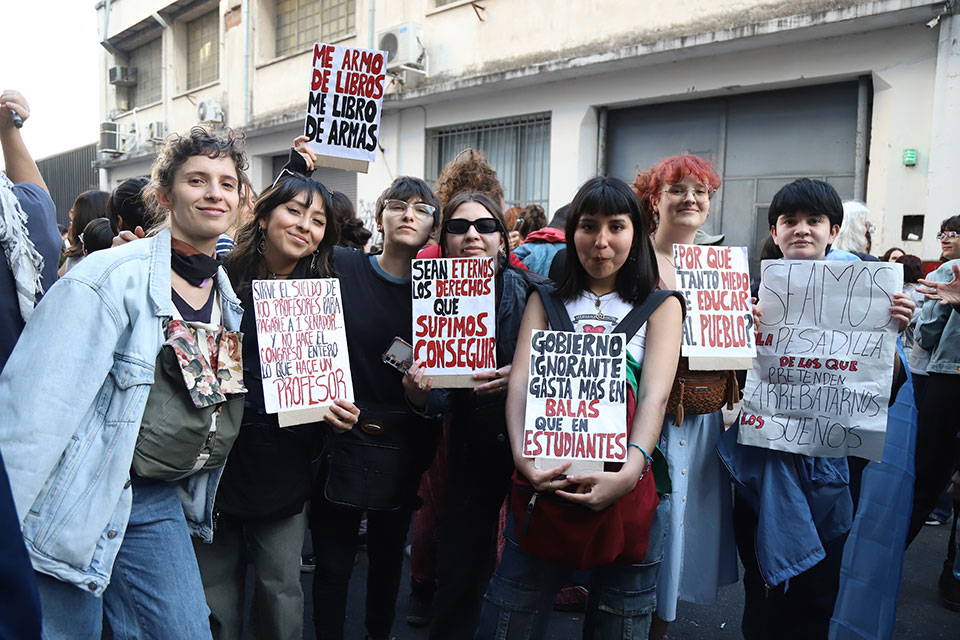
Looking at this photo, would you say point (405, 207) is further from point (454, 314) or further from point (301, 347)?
point (301, 347)

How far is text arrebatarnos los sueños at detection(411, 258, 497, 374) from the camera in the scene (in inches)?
102

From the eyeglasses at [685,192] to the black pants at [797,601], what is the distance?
137 centimetres

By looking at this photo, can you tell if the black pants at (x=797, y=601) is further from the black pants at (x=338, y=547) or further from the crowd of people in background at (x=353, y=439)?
the black pants at (x=338, y=547)

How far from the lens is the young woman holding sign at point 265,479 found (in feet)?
8.27

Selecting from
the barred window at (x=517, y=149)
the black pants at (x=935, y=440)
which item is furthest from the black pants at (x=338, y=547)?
the barred window at (x=517, y=149)

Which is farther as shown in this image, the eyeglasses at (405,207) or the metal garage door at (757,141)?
the metal garage door at (757,141)

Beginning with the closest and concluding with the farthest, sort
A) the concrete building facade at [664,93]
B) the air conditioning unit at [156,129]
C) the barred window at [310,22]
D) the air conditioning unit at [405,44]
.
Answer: the concrete building facade at [664,93], the air conditioning unit at [405,44], the barred window at [310,22], the air conditioning unit at [156,129]

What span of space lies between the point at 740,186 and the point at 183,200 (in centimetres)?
738

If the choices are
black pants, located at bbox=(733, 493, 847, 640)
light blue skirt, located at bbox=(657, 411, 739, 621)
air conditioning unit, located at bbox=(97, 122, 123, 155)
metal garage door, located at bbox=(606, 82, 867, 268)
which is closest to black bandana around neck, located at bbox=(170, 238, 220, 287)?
light blue skirt, located at bbox=(657, 411, 739, 621)

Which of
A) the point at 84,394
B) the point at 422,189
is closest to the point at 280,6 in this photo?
the point at 422,189

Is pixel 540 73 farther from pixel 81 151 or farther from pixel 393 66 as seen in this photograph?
pixel 81 151

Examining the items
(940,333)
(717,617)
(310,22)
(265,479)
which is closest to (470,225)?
(265,479)

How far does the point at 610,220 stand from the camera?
2.32 m

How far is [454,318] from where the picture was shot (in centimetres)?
260
